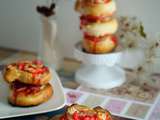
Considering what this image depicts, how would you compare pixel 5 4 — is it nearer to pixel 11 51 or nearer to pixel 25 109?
pixel 11 51

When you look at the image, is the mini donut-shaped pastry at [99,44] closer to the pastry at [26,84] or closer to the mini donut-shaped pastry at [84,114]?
the pastry at [26,84]

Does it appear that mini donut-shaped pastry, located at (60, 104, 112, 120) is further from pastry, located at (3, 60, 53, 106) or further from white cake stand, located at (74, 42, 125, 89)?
white cake stand, located at (74, 42, 125, 89)

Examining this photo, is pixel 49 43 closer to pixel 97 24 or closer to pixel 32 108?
pixel 97 24

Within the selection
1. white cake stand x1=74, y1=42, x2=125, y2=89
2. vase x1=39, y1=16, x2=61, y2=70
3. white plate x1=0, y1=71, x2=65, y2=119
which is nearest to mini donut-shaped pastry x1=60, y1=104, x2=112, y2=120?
white plate x1=0, y1=71, x2=65, y2=119

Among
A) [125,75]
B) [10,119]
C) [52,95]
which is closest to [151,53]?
[125,75]

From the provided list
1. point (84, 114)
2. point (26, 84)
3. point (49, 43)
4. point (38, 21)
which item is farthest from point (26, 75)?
point (38, 21)
